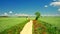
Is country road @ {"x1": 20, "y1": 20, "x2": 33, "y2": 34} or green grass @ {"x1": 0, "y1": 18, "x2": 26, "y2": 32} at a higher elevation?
green grass @ {"x1": 0, "y1": 18, "x2": 26, "y2": 32}

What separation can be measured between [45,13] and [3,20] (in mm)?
1040

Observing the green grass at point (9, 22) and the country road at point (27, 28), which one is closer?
the country road at point (27, 28)

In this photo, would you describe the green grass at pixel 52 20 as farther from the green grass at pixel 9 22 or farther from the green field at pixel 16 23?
the green grass at pixel 9 22

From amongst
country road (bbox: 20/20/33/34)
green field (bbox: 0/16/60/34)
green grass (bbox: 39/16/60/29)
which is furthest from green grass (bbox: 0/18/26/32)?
green grass (bbox: 39/16/60/29)

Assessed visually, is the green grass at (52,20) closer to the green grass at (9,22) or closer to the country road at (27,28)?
the country road at (27,28)

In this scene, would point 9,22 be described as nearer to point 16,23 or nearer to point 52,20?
point 16,23

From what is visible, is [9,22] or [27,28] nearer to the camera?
[27,28]

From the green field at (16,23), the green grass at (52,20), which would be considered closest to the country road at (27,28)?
the green field at (16,23)

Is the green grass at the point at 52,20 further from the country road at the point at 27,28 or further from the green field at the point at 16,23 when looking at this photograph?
the country road at the point at 27,28

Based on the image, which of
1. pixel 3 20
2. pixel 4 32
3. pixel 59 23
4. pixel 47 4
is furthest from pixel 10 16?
pixel 59 23

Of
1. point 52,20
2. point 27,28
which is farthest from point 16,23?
point 52,20

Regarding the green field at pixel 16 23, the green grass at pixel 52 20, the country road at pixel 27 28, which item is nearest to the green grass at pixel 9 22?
the green field at pixel 16 23

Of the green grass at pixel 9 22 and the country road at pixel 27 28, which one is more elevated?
the green grass at pixel 9 22

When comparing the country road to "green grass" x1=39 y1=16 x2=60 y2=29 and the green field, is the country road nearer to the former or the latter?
the green field
